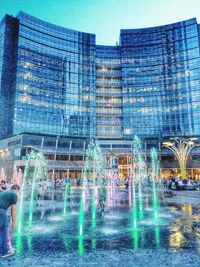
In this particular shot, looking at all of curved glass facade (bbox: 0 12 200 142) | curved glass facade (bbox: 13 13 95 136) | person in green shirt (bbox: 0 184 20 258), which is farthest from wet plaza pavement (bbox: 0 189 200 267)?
curved glass facade (bbox: 0 12 200 142)

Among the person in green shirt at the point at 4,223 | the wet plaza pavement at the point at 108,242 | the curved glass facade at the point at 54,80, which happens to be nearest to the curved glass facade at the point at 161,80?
the curved glass facade at the point at 54,80

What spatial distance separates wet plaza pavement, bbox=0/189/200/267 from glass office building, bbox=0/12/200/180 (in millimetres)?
62271

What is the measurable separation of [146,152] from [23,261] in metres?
70.6

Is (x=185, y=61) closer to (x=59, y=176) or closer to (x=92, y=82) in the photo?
(x=92, y=82)

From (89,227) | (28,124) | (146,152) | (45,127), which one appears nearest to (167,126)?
(146,152)

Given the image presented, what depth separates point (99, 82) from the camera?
9500 cm

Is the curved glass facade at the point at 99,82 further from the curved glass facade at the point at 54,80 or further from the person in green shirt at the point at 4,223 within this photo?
the person in green shirt at the point at 4,223

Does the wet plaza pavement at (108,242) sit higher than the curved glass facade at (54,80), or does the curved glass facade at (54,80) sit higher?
the curved glass facade at (54,80)

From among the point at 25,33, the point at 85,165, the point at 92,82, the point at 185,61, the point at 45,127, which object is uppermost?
the point at 25,33

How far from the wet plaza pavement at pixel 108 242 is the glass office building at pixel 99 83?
62.3 meters

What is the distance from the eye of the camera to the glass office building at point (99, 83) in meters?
80.0

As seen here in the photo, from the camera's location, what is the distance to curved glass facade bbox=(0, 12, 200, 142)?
80875mm

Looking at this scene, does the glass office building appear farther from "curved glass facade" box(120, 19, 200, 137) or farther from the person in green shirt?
the person in green shirt

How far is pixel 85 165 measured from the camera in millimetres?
68688
